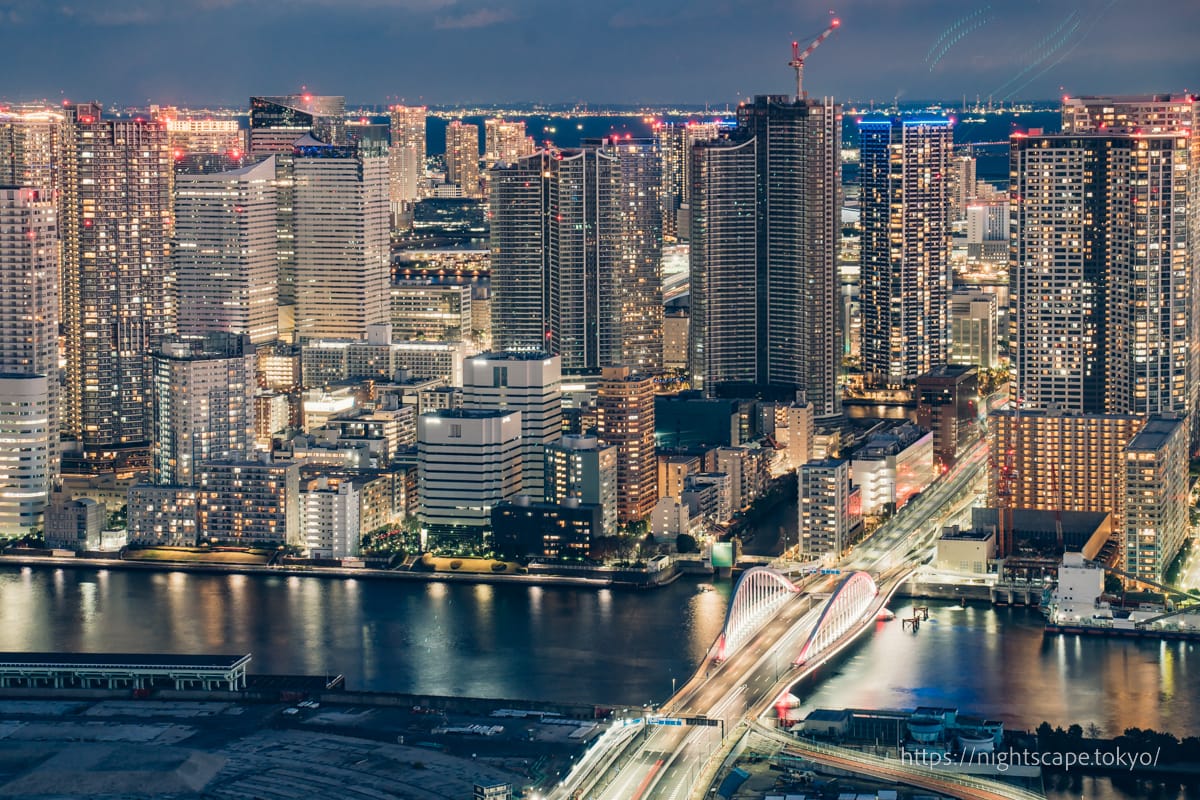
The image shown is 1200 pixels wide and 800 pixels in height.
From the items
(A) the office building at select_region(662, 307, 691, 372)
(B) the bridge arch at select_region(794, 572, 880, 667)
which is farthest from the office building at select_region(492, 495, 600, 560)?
(A) the office building at select_region(662, 307, 691, 372)

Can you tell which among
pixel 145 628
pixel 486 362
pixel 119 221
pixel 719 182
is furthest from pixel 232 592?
pixel 719 182

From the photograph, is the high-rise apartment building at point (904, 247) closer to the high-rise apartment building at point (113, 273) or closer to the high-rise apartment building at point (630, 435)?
the high-rise apartment building at point (630, 435)

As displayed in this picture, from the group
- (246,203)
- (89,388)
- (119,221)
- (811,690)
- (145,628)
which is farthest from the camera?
(246,203)

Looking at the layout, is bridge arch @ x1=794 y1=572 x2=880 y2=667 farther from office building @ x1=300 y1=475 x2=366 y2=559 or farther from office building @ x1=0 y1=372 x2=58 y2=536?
office building @ x1=0 y1=372 x2=58 y2=536

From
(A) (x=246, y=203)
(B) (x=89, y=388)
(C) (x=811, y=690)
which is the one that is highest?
(A) (x=246, y=203)

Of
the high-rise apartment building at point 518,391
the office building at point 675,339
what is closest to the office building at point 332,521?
the high-rise apartment building at point 518,391

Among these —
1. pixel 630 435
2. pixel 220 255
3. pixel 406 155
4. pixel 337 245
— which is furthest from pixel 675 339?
pixel 406 155

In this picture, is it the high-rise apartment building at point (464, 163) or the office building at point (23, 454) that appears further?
the high-rise apartment building at point (464, 163)

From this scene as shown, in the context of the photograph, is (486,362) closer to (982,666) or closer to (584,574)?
(584,574)
